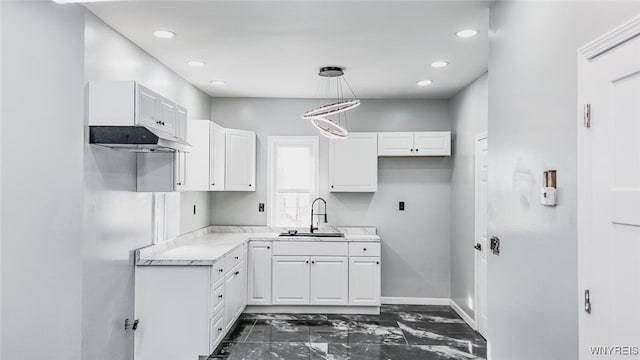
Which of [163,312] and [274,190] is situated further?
[274,190]

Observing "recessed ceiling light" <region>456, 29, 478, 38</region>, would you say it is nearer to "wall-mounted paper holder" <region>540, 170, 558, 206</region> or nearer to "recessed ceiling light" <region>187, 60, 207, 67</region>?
"wall-mounted paper holder" <region>540, 170, 558, 206</region>

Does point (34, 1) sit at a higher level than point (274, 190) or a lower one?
higher

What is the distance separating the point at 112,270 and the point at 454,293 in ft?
13.2

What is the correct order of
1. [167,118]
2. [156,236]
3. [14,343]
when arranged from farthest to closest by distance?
[156,236]
[167,118]
[14,343]

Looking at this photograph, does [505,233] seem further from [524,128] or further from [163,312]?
[163,312]

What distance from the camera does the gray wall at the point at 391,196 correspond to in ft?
18.7

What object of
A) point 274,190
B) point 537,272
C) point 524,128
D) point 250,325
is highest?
point 524,128

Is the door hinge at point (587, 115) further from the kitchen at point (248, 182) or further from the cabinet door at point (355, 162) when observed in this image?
the cabinet door at point (355, 162)

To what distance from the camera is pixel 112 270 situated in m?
3.20

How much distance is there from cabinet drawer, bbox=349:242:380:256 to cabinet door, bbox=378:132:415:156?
1.18m

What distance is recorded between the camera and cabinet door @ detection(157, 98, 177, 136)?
3.33 metres

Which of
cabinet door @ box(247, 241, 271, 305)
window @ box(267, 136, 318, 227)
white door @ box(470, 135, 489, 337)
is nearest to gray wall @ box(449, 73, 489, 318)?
white door @ box(470, 135, 489, 337)

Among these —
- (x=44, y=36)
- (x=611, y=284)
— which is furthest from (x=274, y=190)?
(x=611, y=284)

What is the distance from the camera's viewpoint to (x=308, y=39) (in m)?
3.45
